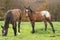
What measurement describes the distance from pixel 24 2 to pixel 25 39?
78.9ft

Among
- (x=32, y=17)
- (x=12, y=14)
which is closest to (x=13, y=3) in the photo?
(x=32, y=17)

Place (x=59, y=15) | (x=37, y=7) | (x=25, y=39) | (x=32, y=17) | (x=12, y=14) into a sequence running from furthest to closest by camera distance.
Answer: (x=37, y=7), (x=59, y=15), (x=32, y=17), (x=12, y=14), (x=25, y=39)

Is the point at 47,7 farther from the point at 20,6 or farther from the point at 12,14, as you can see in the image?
the point at 12,14

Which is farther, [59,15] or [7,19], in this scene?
[59,15]

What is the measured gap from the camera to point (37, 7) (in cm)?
3594

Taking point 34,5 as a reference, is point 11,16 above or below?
below

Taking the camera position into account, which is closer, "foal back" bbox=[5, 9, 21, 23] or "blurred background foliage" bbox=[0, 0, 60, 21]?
"foal back" bbox=[5, 9, 21, 23]

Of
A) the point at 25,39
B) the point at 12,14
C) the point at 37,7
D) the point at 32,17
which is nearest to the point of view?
the point at 25,39

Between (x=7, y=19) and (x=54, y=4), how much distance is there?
2171 centimetres

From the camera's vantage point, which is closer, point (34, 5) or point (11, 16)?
point (11, 16)

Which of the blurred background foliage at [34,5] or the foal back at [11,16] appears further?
the blurred background foliage at [34,5]

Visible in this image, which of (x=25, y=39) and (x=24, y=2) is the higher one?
(x=24, y=2)

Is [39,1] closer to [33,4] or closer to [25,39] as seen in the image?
[33,4]

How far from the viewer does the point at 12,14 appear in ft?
46.8
